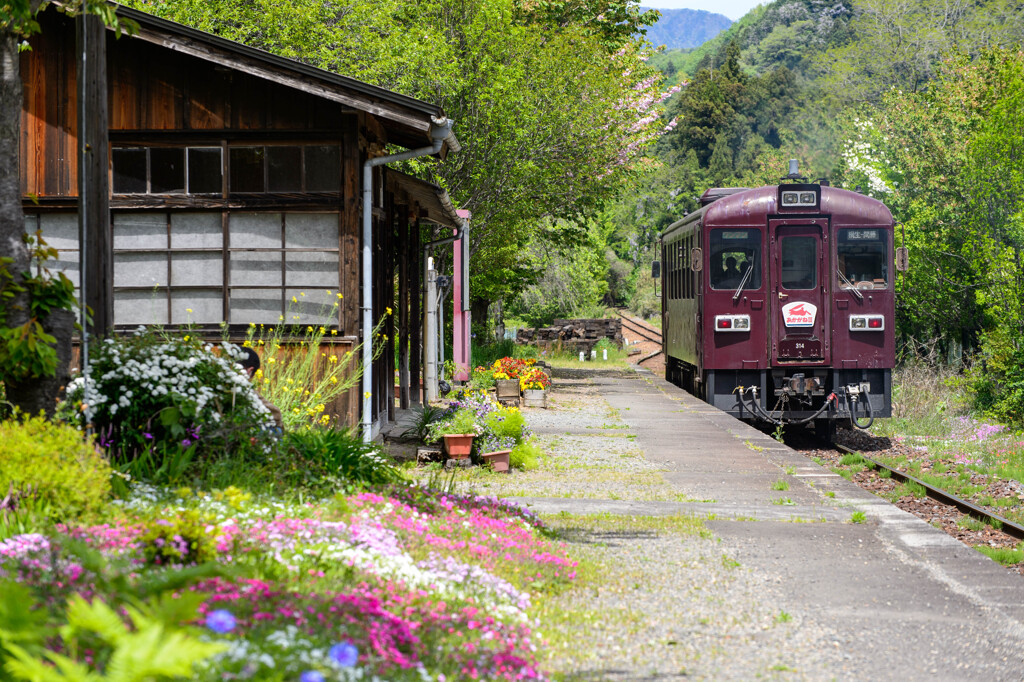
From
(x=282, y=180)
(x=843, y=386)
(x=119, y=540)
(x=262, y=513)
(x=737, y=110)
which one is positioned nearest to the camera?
(x=119, y=540)

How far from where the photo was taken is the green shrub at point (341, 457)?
758 cm

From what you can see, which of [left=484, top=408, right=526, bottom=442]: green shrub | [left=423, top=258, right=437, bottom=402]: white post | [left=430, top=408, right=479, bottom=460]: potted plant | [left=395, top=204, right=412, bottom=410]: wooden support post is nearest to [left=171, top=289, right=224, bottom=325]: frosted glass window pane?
[left=430, top=408, right=479, bottom=460]: potted plant

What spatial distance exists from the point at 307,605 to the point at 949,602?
3.80m

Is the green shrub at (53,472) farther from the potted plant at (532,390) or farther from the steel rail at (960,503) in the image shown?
the potted plant at (532,390)

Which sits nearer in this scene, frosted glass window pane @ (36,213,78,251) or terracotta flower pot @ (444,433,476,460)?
frosted glass window pane @ (36,213,78,251)

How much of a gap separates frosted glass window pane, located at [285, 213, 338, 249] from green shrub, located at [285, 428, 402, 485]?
3246 millimetres

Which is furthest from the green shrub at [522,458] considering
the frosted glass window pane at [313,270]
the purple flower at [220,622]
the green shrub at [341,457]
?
the purple flower at [220,622]

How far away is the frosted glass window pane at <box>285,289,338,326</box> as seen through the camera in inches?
426

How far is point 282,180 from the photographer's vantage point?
10.8 m

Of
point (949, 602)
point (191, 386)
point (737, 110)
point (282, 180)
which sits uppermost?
point (737, 110)

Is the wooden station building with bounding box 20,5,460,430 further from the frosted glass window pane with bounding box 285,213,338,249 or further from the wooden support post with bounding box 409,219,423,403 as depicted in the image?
the wooden support post with bounding box 409,219,423,403

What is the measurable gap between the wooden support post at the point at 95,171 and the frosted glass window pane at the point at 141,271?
2.72 metres

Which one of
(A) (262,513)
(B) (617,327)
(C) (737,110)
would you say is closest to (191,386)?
(A) (262,513)

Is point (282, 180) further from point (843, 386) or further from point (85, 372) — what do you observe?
point (843, 386)
